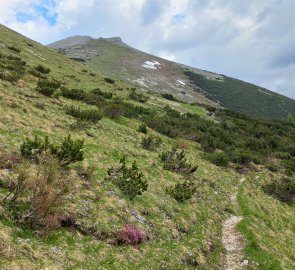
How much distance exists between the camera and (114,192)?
59.2 feet

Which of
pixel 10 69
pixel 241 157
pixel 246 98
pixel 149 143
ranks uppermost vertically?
pixel 246 98

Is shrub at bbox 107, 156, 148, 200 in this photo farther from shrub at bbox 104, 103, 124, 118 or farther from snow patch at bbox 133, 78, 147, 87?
snow patch at bbox 133, 78, 147, 87

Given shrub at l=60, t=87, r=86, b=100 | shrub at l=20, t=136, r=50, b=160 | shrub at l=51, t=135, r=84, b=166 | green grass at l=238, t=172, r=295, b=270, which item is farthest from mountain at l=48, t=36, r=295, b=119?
shrub at l=20, t=136, r=50, b=160

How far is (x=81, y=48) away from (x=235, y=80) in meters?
57.0

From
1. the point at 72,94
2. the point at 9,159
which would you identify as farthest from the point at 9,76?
the point at 9,159

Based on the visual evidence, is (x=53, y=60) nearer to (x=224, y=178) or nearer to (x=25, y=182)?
(x=224, y=178)

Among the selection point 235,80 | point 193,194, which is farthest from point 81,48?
point 193,194

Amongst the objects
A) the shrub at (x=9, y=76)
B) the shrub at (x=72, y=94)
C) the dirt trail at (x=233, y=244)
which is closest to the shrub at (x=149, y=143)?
the dirt trail at (x=233, y=244)

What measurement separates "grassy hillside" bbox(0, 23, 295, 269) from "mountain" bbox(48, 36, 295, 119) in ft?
157

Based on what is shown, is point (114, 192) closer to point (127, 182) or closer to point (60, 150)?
point (127, 182)

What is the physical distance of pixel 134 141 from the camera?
3025cm

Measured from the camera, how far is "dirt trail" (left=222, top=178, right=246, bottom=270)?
1662cm

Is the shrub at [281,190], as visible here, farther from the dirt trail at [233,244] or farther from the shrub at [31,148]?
the shrub at [31,148]

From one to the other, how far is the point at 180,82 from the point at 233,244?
85.4 metres
